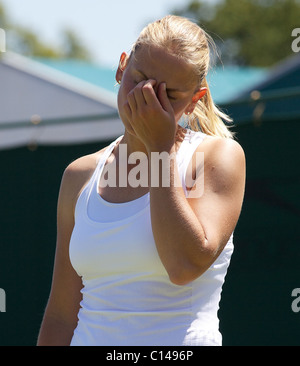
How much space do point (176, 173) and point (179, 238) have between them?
169 mm

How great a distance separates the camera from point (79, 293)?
75.9 inches

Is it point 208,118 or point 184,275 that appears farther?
point 208,118

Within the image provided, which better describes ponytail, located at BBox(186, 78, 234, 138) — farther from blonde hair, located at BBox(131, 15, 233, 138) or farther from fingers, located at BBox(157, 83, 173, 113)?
fingers, located at BBox(157, 83, 173, 113)

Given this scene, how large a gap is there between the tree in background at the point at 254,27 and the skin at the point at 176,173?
39.4 meters

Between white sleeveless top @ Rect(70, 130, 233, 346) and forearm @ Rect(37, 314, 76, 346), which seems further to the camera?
forearm @ Rect(37, 314, 76, 346)

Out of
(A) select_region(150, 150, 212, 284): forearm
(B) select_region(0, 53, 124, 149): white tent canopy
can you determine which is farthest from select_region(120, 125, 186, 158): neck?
(B) select_region(0, 53, 124, 149): white tent canopy

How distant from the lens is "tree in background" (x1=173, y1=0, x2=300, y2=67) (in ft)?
134

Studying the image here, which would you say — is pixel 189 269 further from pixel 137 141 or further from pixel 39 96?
pixel 39 96

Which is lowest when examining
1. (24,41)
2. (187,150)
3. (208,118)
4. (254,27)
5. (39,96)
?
(187,150)

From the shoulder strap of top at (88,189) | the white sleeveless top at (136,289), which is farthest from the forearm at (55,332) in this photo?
the shoulder strap of top at (88,189)

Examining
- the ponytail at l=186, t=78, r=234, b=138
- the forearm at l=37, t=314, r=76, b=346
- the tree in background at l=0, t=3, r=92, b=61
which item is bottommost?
the forearm at l=37, t=314, r=76, b=346

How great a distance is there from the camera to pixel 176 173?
165cm

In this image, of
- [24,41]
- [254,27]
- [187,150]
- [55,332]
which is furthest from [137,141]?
[24,41]
